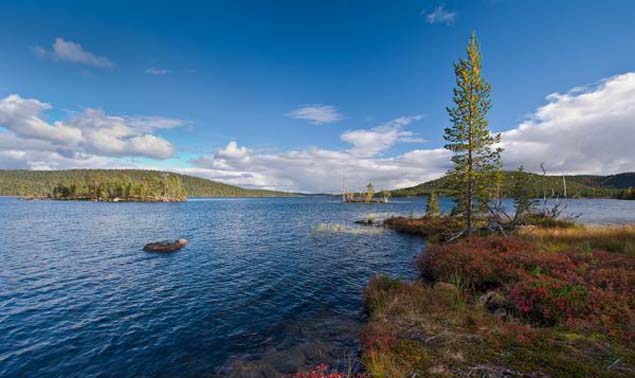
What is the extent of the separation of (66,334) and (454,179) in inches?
1304

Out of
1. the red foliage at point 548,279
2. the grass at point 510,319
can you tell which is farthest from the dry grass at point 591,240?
the red foliage at point 548,279

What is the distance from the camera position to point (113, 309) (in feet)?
50.0

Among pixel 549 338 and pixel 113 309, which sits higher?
pixel 549 338

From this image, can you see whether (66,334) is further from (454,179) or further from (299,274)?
(454,179)

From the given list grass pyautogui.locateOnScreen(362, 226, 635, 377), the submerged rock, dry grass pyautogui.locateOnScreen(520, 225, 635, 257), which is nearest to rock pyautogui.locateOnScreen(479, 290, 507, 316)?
grass pyautogui.locateOnScreen(362, 226, 635, 377)

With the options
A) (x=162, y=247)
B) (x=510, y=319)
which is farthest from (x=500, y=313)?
(x=162, y=247)

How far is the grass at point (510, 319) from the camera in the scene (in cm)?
767

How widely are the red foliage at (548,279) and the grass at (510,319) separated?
4 cm

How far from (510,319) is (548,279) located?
4.13m

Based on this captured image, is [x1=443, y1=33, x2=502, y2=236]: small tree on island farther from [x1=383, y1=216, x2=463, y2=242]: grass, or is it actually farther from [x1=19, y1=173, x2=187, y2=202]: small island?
[x1=19, y1=173, x2=187, y2=202]: small island

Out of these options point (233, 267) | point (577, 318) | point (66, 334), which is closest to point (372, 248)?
point (233, 267)

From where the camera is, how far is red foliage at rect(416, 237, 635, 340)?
10266 millimetres

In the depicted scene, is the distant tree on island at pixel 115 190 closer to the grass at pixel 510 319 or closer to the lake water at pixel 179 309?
the lake water at pixel 179 309

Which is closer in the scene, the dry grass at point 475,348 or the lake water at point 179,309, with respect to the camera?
the dry grass at point 475,348
